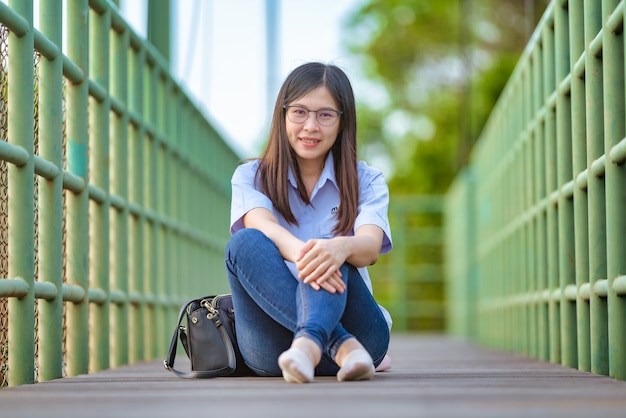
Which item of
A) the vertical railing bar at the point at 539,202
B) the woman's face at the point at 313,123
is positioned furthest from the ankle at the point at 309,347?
the vertical railing bar at the point at 539,202

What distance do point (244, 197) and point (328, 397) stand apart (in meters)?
0.87

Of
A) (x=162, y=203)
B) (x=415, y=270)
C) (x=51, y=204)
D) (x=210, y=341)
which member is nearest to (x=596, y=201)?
(x=210, y=341)

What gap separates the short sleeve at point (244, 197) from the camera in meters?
2.68

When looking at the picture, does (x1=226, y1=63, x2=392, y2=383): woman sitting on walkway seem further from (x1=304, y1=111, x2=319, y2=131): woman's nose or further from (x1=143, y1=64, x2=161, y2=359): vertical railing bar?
(x1=143, y1=64, x2=161, y2=359): vertical railing bar

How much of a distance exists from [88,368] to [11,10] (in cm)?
114

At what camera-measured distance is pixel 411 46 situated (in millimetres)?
24172

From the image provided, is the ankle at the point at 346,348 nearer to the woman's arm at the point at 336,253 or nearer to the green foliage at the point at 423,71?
the woman's arm at the point at 336,253

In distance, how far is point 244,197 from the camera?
270cm

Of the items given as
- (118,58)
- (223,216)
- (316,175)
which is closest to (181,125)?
(118,58)

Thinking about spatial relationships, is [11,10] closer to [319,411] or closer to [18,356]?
[18,356]

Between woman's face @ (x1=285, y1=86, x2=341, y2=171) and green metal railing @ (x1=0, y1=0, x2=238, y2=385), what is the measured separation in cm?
61

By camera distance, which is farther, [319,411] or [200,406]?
[200,406]

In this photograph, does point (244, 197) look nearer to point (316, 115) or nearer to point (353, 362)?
point (316, 115)

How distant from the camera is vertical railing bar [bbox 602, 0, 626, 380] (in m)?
2.52
